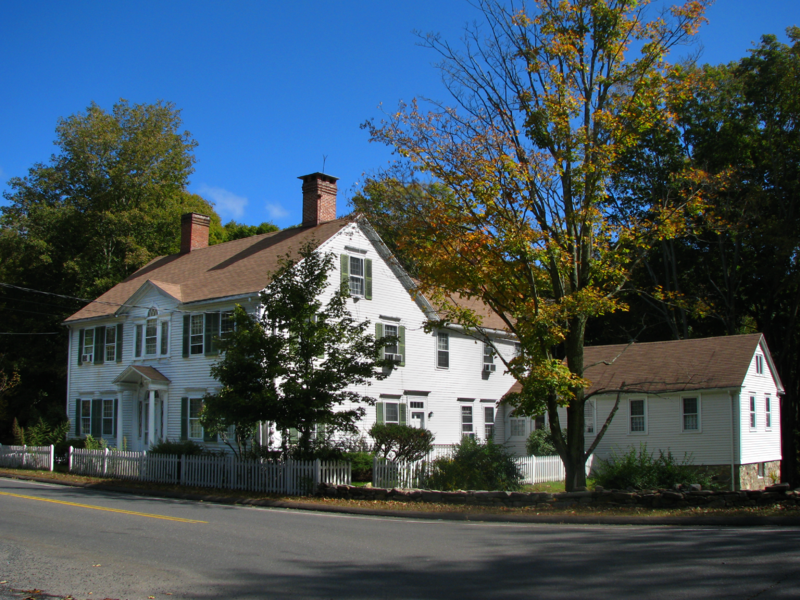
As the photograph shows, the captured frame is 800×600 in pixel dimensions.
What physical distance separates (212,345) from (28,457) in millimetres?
8310

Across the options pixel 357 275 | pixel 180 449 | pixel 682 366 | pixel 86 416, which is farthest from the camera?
pixel 86 416

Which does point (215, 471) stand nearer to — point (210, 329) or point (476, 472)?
point (210, 329)

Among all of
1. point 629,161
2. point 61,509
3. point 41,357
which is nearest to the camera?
point 61,509

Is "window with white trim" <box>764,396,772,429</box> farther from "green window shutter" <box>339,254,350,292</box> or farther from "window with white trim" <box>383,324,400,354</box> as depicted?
"green window shutter" <box>339,254,350,292</box>

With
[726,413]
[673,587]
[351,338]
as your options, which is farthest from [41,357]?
[673,587]

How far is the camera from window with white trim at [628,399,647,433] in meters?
27.5

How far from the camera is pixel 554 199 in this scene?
18375 mm

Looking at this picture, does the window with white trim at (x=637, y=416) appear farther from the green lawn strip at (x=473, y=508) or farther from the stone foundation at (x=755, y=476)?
the green lawn strip at (x=473, y=508)

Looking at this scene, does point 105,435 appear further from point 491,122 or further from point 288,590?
point 288,590

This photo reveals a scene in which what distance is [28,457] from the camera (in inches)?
1008

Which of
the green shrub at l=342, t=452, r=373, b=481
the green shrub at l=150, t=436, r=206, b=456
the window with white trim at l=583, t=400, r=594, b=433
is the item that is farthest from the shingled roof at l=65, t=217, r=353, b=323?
the window with white trim at l=583, t=400, r=594, b=433

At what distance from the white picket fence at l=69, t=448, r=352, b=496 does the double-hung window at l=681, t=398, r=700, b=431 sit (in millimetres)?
14375

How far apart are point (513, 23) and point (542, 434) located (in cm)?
1704

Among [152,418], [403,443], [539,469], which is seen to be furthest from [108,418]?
[539,469]
